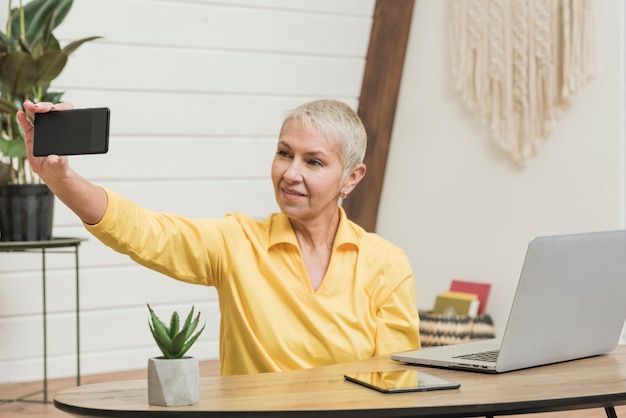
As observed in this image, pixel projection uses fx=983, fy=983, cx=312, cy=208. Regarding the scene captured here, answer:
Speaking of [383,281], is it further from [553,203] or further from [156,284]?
[156,284]

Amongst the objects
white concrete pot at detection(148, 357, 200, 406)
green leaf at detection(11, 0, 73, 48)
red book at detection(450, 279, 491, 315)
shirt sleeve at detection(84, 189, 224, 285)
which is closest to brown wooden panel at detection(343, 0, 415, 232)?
red book at detection(450, 279, 491, 315)

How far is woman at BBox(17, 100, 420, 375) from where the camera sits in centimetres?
180

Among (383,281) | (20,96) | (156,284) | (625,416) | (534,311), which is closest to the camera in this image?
(534,311)

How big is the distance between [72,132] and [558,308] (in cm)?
79

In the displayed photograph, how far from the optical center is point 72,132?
1377 millimetres

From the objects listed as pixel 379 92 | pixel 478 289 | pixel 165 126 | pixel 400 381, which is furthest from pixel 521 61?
pixel 400 381

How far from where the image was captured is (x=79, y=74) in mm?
3633

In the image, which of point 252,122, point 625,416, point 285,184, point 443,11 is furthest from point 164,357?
point 443,11

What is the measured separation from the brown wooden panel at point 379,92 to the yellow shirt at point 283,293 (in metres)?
2.43

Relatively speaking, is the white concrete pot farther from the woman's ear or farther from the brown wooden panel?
the brown wooden panel

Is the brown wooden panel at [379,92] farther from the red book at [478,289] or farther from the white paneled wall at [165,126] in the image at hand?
the red book at [478,289]

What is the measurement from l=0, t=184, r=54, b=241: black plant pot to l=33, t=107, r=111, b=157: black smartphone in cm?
178

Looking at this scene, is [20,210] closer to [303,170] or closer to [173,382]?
[303,170]

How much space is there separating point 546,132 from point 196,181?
4.55ft
